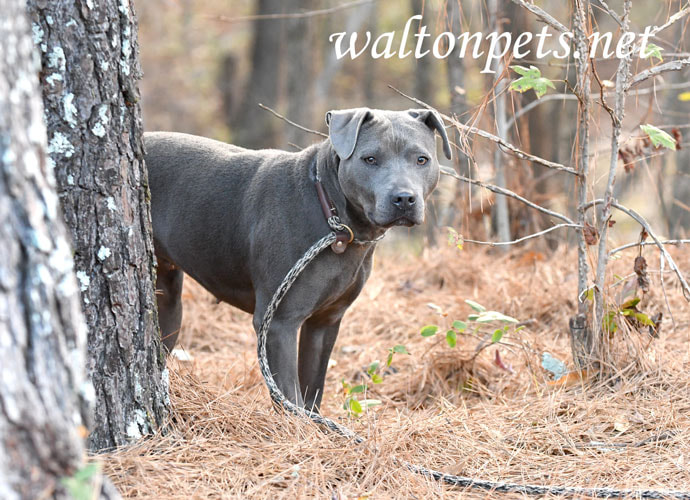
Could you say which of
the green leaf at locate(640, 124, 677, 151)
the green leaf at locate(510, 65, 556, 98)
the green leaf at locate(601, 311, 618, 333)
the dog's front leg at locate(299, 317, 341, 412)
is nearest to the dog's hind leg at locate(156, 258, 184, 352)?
the dog's front leg at locate(299, 317, 341, 412)

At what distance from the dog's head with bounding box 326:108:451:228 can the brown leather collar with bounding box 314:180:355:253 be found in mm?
106

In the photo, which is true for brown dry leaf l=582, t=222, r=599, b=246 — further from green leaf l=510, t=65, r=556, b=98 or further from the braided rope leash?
the braided rope leash


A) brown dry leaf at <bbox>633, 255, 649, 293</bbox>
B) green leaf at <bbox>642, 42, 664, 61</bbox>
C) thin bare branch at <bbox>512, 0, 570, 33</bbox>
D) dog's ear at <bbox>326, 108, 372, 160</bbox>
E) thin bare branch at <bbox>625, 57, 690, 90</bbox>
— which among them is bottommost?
brown dry leaf at <bbox>633, 255, 649, 293</bbox>

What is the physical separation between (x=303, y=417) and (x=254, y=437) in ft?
0.83

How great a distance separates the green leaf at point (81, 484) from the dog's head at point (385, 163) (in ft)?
6.96

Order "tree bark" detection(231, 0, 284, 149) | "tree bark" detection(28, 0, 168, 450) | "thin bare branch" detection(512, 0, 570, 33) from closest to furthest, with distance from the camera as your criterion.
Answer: "tree bark" detection(28, 0, 168, 450) → "thin bare branch" detection(512, 0, 570, 33) → "tree bark" detection(231, 0, 284, 149)

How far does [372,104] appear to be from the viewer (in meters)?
20.8

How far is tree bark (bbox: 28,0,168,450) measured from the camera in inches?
108

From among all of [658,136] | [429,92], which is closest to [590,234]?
[658,136]

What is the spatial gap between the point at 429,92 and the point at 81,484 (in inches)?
505

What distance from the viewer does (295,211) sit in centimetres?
396

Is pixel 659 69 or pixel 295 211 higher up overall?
pixel 659 69

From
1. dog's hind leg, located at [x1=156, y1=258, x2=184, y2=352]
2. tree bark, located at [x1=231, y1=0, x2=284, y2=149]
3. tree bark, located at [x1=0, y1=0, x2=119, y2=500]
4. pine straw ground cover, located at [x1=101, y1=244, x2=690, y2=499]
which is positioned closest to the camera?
tree bark, located at [x1=0, y1=0, x2=119, y2=500]

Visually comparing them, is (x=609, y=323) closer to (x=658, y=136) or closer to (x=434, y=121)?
(x=658, y=136)
